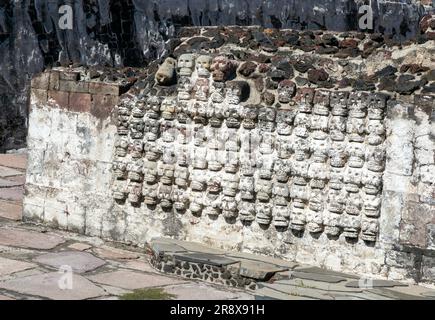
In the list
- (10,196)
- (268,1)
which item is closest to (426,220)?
(10,196)

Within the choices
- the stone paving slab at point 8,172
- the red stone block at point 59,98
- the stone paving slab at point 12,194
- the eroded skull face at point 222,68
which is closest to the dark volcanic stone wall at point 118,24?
the stone paving slab at point 8,172

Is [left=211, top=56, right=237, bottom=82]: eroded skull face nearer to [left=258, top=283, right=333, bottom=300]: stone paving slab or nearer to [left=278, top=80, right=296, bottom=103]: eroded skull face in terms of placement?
[left=278, top=80, right=296, bottom=103]: eroded skull face

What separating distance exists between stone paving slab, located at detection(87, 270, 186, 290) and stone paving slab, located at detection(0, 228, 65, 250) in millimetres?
980

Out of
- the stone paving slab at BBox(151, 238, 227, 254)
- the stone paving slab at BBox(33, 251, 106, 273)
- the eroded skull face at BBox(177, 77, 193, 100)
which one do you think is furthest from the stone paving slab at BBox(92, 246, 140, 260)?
the eroded skull face at BBox(177, 77, 193, 100)

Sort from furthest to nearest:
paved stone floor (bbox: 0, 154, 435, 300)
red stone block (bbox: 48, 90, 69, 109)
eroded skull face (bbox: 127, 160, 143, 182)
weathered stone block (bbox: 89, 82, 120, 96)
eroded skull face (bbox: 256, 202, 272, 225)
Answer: red stone block (bbox: 48, 90, 69, 109) → weathered stone block (bbox: 89, 82, 120, 96) → eroded skull face (bbox: 127, 160, 143, 182) → eroded skull face (bbox: 256, 202, 272, 225) → paved stone floor (bbox: 0, 154, 435, 300)

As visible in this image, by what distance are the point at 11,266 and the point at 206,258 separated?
1503mm

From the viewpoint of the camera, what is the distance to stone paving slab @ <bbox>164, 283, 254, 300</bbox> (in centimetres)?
700

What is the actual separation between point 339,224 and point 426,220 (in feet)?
2.24

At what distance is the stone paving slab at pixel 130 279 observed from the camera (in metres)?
7.29

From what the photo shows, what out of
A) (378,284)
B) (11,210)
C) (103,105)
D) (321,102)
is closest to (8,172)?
(11,210)

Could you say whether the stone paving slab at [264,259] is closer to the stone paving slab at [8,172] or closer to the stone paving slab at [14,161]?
the stone paving slab at [8,172]

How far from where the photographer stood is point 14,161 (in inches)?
500
